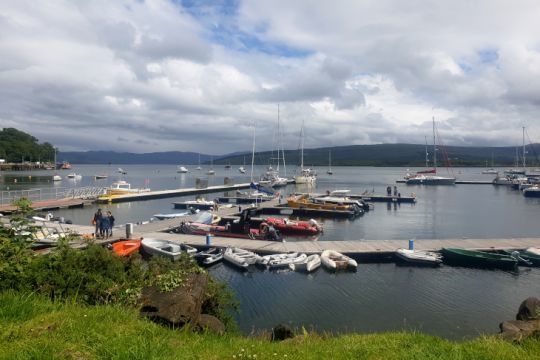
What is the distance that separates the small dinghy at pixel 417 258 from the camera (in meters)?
24.6

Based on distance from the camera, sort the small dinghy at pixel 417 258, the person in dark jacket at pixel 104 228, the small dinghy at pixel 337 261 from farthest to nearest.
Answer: the person in dark jacket at pixel 104 228
the small dinghy at pixel 417 258
the small dinghy at pixel 337 261

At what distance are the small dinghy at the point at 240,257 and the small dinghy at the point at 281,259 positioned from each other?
466 mm

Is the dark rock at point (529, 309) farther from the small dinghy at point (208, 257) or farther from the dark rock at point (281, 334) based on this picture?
the small dinghy at point (208, 257)

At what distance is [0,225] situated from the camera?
8.13 m

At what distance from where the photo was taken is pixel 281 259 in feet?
77.9

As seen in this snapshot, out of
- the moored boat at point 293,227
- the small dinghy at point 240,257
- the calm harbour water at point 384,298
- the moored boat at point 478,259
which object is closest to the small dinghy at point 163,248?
the small dinghy at point 240,257

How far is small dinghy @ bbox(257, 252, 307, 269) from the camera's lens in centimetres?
2333

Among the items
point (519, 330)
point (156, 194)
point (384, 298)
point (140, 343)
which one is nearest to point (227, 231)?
point (384, 298)

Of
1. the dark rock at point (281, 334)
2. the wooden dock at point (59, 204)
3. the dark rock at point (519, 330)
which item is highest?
the dark rock at point (519, 330)

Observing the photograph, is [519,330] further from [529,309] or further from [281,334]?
[281,334]

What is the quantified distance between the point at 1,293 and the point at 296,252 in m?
19.2

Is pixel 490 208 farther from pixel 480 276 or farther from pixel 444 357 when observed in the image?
pixel 444 357

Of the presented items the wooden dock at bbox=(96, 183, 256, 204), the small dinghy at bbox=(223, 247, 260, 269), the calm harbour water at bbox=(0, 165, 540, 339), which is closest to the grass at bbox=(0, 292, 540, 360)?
the calm harbour water at bbox=(0, 165, 540, 339)

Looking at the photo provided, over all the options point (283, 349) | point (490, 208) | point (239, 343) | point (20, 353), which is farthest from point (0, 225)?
point (490, 208)
